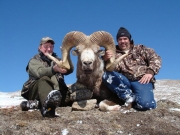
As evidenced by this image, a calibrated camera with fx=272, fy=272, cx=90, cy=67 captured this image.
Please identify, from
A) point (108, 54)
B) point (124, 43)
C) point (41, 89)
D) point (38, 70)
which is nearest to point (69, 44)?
point (108, 54)

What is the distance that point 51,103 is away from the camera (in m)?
7.03


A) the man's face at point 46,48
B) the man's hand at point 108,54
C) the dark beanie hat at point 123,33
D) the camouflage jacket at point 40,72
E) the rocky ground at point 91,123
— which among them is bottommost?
the rocky ground at point 91,123

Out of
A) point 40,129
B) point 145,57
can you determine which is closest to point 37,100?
point 40,129

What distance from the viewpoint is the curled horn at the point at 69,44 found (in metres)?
9.34

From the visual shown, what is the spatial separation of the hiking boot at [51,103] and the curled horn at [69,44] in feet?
7.11

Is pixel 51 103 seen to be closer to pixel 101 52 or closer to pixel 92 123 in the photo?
pixel 92 123

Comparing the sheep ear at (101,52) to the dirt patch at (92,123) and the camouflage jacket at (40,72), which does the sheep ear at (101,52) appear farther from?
the dirt patch at (92,123)

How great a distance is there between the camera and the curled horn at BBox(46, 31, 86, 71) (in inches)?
368

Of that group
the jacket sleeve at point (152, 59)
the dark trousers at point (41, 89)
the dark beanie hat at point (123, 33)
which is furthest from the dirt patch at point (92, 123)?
the dark beanie hat at point (123, 33)

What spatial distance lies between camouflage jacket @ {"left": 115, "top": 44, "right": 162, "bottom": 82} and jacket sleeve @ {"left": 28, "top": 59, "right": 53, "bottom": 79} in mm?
2364

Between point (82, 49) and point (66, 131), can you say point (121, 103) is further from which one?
point (66, 131)

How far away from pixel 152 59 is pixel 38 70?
368cm

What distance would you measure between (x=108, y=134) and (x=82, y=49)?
3.40m

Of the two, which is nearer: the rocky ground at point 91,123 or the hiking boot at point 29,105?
the rocky ground at point 91,123
